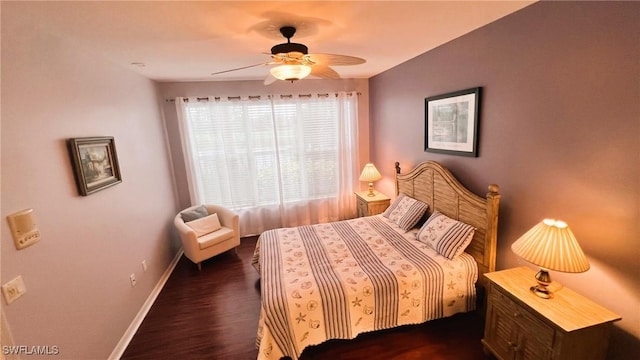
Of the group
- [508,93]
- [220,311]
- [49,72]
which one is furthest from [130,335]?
[508,93]

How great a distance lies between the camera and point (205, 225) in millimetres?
3549

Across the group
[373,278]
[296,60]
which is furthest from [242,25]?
[373,278]

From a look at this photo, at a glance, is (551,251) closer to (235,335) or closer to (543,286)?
(543,286)

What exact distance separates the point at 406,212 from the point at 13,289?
3067mm

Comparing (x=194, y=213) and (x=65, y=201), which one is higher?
(x=65, y=201)

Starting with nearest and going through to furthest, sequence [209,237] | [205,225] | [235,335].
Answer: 1. [235,335]
2. [209,237]
3. [205,225]

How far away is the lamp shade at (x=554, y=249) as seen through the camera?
144 cm

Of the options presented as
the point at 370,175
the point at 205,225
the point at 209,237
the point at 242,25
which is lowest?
the point at 209,237

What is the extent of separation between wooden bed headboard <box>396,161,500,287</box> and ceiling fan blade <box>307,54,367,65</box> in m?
1.44

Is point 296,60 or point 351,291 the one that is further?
point 351,291

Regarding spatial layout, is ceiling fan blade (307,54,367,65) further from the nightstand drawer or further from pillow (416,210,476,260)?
the nightstand drawer

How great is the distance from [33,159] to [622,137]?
3.31 meters

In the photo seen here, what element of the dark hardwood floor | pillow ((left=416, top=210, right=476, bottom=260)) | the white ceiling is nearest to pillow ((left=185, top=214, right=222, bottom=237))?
the dark hardwood floor

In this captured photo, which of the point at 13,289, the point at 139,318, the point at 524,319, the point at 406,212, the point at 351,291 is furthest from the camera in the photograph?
the point at 406,212
